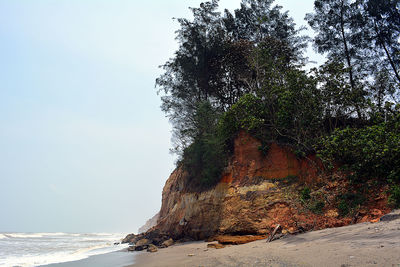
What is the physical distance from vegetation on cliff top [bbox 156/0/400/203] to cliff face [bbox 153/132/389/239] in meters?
0.89

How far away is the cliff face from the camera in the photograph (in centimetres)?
1258

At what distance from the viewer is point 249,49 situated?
73.4 ft

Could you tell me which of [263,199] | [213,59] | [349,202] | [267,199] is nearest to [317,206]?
[349,202]

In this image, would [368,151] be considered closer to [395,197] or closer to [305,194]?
[395,197]

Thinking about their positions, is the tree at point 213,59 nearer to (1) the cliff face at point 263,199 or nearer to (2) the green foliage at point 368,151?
(1) the cliff face at point 263,199

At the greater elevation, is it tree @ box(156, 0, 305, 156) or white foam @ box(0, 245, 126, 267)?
tree @ box(156, 0, 305, 156)

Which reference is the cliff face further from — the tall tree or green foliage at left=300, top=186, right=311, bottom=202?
the tall tree

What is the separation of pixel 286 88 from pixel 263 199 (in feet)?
24.3

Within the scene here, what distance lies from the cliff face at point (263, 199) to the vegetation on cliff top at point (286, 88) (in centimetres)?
89

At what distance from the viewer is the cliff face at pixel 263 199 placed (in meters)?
12.6

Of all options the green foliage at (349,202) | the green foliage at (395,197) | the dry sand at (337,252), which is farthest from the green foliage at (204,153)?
the green foliage at (395,197)

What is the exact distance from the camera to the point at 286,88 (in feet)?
56.8

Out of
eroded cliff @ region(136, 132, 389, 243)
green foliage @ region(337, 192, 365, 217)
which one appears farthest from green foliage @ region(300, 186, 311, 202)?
green foliage @ region(337, 192, 365, 217)

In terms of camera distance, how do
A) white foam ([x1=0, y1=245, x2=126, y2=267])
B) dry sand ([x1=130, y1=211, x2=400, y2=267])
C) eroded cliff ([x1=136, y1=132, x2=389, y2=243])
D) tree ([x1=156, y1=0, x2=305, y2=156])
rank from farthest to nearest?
tree ([x1=156, y1=0, x2=305, y2=156])
white foam ([x1=0, y1=245, x2=126, y2=267])
eroded cliff ([x1=136, y1=132, x2=389, y2=243])
dry sand ([x1=130, y1=211, x2=400, y2=267])
